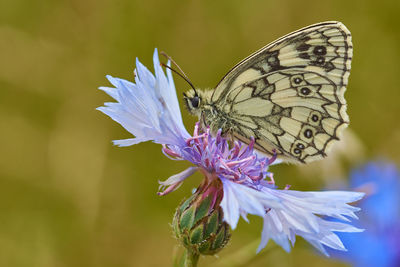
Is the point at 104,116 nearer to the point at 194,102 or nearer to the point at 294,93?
the point at 194,102

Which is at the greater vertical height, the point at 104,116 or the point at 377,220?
the point at 104,116

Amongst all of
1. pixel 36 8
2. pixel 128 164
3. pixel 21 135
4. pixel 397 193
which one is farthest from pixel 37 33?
pixel 397 193

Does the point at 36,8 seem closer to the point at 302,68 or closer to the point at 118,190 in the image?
the point at 118,190

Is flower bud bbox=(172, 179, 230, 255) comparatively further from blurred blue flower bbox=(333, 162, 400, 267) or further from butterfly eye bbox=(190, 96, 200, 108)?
blurred blue flower bbox=(333, 162, 400, 267)

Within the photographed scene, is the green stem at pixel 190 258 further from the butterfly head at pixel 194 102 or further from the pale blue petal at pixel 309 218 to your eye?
the butterfly head at pixel 194 102

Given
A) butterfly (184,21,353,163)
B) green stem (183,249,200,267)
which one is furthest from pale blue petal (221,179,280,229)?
butterfly (184,21,353,163)

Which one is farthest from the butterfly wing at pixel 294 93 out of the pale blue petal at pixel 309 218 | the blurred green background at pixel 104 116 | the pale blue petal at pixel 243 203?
the blurred green background at pixel 104 116

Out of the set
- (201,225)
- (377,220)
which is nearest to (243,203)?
(201,225)
